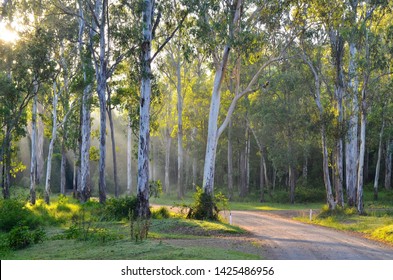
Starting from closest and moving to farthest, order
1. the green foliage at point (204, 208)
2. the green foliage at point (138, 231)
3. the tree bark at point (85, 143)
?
1. the green foliage at point (138, 231)
2. the green foliage at point (204, 208)
3. the tree bark at point (85, 143)

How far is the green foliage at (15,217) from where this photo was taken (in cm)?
2230

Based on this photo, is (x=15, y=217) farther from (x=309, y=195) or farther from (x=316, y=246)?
(x=309, y=195)

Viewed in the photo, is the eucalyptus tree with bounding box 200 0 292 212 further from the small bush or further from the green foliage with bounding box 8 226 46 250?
the green foliage with bounding box 8 226 46 250

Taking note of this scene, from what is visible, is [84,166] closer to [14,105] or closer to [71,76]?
[14,105]

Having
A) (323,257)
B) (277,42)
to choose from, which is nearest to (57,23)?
(277,42)

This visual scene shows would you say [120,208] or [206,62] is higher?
[206,62]

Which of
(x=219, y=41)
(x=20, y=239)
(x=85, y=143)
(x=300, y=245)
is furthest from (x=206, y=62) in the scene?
(x=20, y=239)

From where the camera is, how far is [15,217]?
2286 centimetres

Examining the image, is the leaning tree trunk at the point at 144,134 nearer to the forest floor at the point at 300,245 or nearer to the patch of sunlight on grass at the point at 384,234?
the forest floor at the point at 300,245

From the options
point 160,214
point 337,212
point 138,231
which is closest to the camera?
point 138,231

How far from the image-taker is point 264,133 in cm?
5488

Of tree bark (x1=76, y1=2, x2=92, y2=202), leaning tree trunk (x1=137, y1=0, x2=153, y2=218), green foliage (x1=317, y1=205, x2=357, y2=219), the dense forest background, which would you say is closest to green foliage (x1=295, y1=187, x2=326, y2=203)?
the dense forest background

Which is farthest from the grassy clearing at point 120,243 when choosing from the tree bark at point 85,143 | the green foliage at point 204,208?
the tree bark at point 85,143

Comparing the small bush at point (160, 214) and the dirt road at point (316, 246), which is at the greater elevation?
the small bush at point (160, 214)
